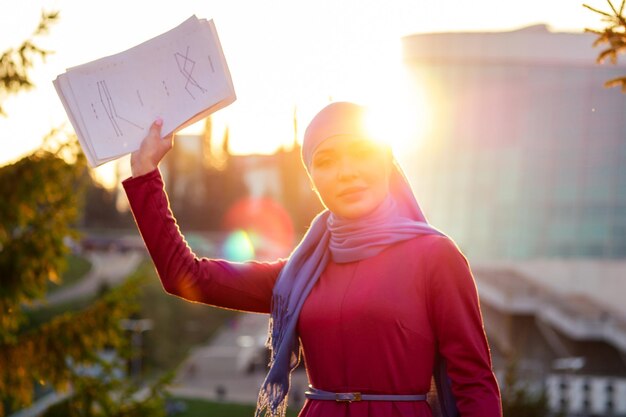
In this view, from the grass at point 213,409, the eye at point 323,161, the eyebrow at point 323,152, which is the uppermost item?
the eyebrow at point 323,152

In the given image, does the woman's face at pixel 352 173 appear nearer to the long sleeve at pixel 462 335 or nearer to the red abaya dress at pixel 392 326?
the red abaya dress at pixel 392 326

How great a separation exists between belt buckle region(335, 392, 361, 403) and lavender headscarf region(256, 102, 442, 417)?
0.20 metres

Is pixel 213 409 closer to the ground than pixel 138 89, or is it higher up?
closer to the ground

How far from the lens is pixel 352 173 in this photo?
321 cm

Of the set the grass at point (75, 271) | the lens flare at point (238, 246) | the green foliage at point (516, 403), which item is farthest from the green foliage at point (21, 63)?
the lens flare at point (238, 246)

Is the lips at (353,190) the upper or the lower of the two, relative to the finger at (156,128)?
lower

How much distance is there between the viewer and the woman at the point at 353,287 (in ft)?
10.1

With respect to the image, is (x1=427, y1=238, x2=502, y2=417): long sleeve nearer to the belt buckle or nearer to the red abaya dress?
the red abaya dress

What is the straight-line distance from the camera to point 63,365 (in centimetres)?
1019

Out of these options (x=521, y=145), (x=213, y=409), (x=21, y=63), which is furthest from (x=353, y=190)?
(x=521, y=145)

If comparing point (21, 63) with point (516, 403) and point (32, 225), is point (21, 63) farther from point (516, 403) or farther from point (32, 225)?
point (516, 403)

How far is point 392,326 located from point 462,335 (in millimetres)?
177

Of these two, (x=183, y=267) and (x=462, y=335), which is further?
(x=183, y=267)

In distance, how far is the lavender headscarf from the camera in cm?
321
